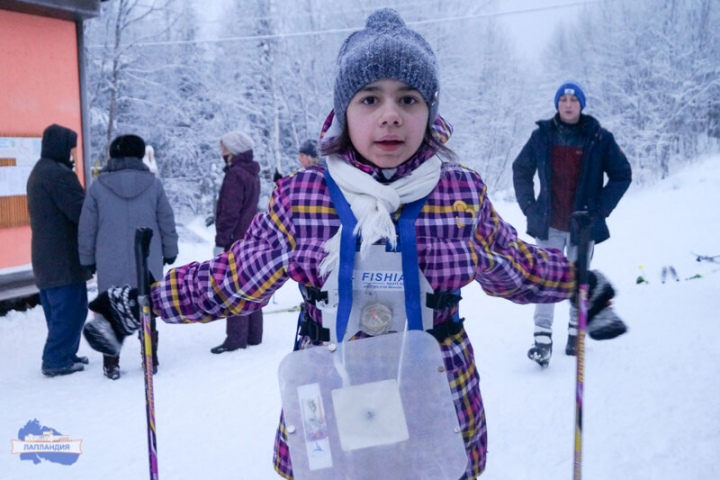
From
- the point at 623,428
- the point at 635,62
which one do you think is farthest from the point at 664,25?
the point at 623,428

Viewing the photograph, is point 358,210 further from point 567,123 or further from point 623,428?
point 567,123

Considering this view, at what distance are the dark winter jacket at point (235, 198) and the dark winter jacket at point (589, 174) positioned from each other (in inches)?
96.1

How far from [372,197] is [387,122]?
21cm

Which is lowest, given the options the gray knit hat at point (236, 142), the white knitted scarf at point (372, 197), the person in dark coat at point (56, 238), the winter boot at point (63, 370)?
the winter boot at point (63, 370)

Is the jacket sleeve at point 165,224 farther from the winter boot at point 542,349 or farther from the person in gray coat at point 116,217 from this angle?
the winter boot at point 542,349

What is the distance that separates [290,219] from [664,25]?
84.2 ft

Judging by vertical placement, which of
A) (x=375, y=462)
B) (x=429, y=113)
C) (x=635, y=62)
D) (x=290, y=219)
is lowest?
(x=375, y=462)

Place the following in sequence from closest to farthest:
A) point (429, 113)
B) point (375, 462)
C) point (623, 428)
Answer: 1. point (375, 462)
2. point (429, 113)
3. point (623, 428)

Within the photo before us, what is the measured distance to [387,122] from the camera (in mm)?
1599

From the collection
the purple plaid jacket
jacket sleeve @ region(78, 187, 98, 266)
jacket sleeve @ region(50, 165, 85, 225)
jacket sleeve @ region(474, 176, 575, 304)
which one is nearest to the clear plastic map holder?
the purple plaid jacket

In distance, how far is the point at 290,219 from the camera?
1.65 meters

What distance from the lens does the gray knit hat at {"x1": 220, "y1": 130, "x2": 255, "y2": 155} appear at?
5.49m

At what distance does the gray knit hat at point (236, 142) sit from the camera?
18.0ft

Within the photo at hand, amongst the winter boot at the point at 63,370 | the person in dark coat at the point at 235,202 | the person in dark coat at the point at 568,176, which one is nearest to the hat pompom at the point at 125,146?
the person in dark coat at the point at 235,202
